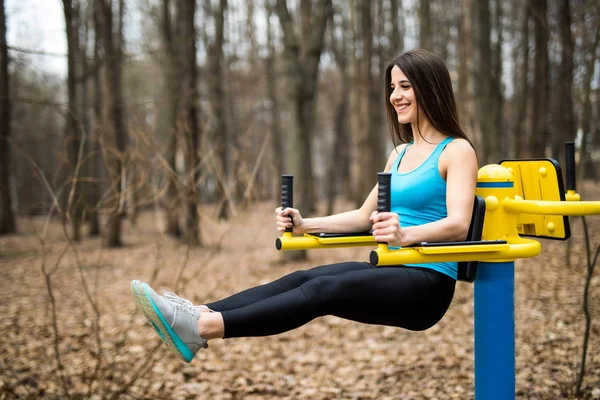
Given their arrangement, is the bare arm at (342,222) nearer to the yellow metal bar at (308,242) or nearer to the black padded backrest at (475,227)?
the yellow metal bar at (308,242)

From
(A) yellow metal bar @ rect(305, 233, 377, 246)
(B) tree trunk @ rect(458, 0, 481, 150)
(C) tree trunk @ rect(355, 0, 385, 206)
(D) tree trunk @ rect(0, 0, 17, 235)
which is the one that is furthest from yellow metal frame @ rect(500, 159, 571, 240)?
(C) tree trunk @ rect(355, 0, 385, 206)

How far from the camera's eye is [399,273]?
6.62 feet

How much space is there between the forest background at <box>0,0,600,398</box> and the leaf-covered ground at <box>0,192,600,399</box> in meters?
0.02

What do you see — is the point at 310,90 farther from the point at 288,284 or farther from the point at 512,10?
the point at 512,10

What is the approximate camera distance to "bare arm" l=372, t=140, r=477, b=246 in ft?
5.61

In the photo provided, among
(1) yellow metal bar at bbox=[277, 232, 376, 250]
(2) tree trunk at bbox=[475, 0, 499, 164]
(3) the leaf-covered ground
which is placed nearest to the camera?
(1) yellow metal bar at bbox=[277, 232, 376, 250]

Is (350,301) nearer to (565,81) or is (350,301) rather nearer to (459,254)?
(459,254)

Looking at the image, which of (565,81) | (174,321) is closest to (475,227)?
(174,321)

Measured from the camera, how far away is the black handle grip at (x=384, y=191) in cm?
163

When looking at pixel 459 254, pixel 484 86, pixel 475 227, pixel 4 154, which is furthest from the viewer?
pixel 4 154

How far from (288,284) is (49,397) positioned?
2.16m

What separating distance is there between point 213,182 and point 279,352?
584cm

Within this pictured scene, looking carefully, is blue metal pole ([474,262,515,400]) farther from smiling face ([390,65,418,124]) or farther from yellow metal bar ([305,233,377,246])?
smiling face ([390,65,418,124])

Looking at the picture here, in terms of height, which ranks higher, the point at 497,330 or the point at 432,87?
the point at 432,87
